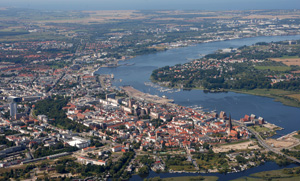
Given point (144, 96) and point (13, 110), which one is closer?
point (13, 110)

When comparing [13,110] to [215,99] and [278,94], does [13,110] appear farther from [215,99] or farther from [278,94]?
[278,94]

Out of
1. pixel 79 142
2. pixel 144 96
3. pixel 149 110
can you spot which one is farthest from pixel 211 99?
pixel 79 142

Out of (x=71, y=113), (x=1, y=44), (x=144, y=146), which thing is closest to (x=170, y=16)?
(x=1, y=44)

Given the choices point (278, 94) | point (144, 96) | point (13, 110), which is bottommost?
point (13, 110)

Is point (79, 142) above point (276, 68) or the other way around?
the other way around

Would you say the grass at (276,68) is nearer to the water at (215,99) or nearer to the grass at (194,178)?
the water at (215,99)

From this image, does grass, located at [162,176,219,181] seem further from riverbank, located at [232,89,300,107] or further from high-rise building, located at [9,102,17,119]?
high-rise building, located at [9,102,17,119]

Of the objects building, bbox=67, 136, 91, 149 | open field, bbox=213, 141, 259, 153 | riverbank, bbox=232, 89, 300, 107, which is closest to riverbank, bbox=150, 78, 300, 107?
riverbank, bbox=232, 89, 300, 107

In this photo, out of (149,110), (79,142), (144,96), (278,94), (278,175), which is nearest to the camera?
(278,175)

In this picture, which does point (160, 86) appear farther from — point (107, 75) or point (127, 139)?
point (127, 139)
